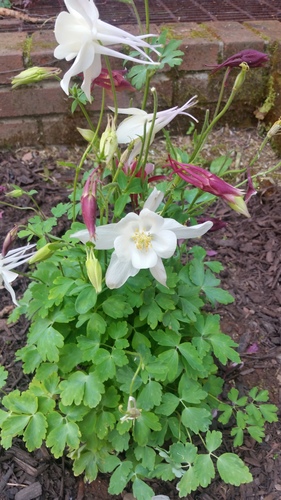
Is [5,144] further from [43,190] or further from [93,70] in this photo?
[93,70]

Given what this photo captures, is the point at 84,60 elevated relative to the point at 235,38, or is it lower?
elevated

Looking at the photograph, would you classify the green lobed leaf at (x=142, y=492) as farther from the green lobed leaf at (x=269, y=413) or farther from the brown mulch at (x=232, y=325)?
the green lobed leaf at (x=269, y=413)

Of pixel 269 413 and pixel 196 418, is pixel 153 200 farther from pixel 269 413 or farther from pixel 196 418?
pixel 269 413

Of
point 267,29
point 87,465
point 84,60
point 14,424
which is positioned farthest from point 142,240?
point 267,29

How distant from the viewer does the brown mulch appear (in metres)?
1.47

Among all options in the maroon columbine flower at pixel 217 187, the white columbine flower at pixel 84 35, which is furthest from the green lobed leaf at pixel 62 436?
the white columbine flower at pixel 84 35

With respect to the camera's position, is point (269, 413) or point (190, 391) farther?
point (269, 413)

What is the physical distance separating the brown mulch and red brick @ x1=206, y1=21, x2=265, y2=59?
689mm

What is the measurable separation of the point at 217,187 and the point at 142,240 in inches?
7.8

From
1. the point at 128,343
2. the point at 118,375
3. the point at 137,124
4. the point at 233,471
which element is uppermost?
the point at 137,124

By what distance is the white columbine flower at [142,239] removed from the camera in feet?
3.46

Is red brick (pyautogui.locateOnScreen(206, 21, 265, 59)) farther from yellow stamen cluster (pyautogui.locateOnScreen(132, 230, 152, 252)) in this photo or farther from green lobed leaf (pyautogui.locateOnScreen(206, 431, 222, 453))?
Answer: green lobed leaf (pyautogui.locateOnScreen(206, 431, 222, 453))

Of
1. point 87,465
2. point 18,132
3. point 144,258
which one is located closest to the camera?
point 144,258

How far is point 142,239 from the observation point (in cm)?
106
